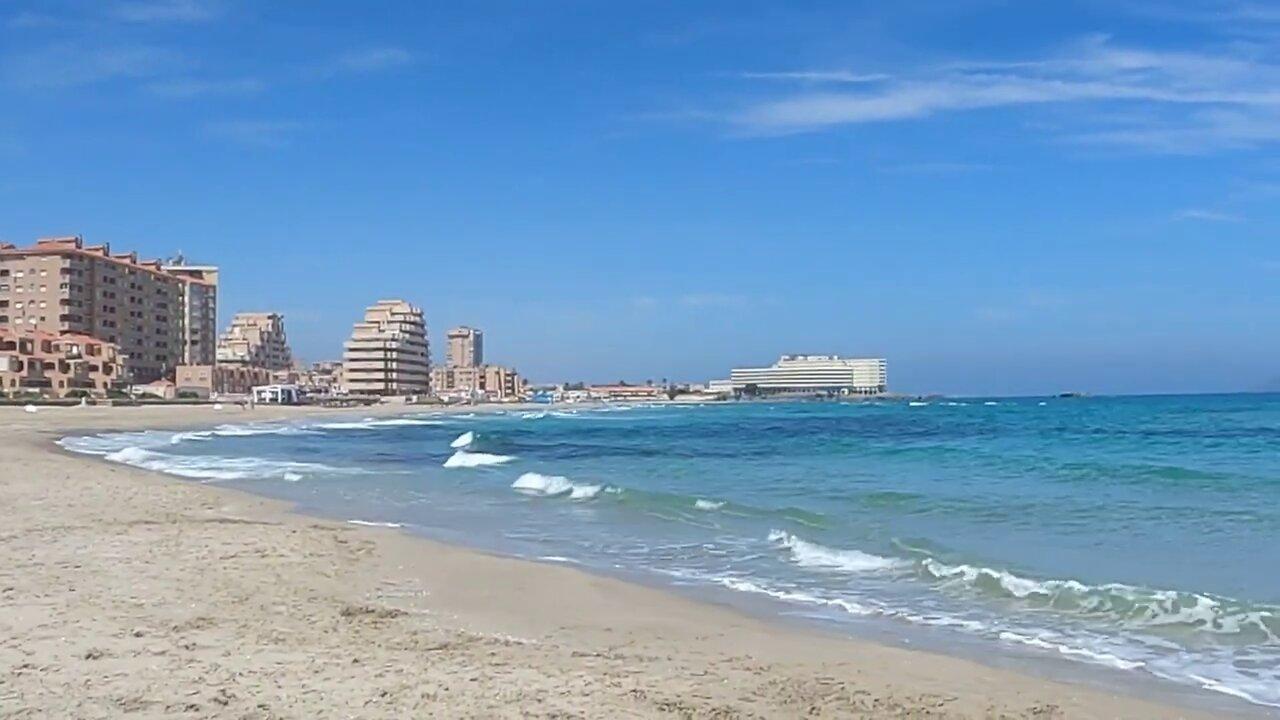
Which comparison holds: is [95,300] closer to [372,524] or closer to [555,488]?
[555,488]

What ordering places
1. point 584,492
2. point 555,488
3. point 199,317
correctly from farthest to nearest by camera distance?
point 199,317 < point 555,488 < point 584,492

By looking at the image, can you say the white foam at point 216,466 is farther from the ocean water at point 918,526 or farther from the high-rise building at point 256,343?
the high-rise building at point 256,343

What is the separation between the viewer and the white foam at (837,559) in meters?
11.3

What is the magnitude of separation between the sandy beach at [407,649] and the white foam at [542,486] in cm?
847

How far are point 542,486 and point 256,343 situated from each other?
140297mm

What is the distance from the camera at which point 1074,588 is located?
956cm

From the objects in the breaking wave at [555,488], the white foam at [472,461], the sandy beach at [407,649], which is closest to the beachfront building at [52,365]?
the white foam at [472,461]

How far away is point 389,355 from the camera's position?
466ft

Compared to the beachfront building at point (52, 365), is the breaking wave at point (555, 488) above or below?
below

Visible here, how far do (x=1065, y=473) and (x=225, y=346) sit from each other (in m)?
140

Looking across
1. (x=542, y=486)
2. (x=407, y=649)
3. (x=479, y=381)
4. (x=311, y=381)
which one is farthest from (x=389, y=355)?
(x=407, y=649)

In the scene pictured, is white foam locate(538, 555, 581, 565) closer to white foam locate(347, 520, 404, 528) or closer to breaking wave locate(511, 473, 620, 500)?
white foam locate(347, 520, 404, 528)

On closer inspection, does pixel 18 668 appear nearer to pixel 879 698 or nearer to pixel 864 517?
pixel 879 698

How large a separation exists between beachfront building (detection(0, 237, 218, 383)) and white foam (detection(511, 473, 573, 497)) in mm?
84451
